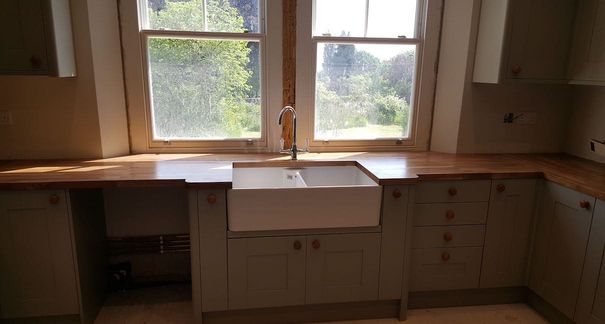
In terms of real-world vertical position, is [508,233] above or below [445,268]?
above

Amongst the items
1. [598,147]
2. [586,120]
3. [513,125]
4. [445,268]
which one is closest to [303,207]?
[445,268]

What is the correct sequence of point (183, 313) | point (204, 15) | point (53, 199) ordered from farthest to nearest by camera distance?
point (204, 15), point (183, 313), point (53, 199)

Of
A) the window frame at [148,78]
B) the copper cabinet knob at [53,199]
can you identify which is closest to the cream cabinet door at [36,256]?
the copper cabinet knob at [53,199]

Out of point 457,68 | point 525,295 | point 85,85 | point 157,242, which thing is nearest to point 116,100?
point 85,85

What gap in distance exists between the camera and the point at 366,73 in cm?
276

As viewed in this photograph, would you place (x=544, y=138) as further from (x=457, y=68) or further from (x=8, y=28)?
(x=8, y=28)

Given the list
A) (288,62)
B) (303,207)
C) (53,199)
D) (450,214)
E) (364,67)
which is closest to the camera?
(53,199)

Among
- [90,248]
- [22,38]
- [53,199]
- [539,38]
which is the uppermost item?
[539,38]

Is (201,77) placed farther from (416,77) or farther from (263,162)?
(416,77)

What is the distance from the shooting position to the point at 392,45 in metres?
2.75

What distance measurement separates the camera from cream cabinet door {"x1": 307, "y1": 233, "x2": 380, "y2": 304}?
2137mm

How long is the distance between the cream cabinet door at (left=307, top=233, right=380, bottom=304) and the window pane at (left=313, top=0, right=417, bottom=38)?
1.41 metres

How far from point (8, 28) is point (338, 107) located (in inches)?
76.5

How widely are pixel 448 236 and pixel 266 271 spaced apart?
1.07m
